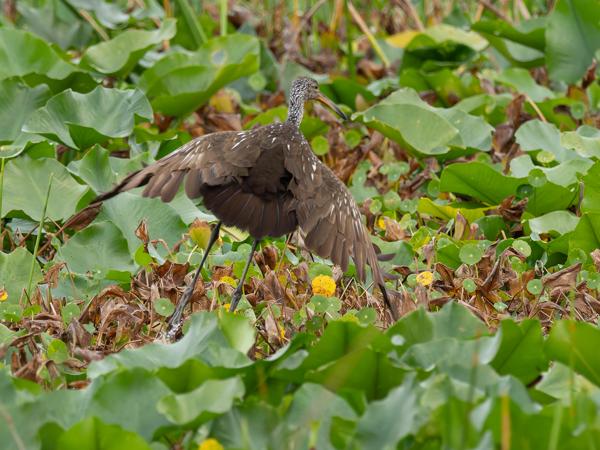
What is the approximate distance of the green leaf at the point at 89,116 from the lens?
5031 mm

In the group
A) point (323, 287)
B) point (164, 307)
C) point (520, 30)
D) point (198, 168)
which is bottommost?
point (520, 30)

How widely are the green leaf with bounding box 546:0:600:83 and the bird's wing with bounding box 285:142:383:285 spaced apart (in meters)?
2.52

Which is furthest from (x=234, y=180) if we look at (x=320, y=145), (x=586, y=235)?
(x=320, y=145)

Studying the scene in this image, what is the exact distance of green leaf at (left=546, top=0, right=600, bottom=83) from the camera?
248 inches

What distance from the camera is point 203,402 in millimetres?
2789

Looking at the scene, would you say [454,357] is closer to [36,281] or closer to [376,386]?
[376,386]

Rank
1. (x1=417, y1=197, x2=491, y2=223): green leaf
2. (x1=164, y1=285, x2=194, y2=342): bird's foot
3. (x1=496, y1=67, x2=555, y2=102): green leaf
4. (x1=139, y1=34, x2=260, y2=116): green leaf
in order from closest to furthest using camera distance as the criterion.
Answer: (x1=164, y1=285, x2=194, y2=342): bird's foot → (x1=417, y1=197, x2=491, y2=223): green leaf → (x1=139, y1=34, x2=260, y2=116): green leaf → (x1=496, y1=67, x2=555, y2=102): green leaf

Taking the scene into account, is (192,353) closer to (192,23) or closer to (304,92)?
(304,92)

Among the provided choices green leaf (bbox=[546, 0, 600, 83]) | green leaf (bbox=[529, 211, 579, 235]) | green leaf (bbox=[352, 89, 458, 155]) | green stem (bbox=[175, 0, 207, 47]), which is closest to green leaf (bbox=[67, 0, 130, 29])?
green stem (bbox=[175, 0, 207, 47])

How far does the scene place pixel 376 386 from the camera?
3.06 metres

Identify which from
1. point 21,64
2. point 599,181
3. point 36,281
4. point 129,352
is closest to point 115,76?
point 21,64

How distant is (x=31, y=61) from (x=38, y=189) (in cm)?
111

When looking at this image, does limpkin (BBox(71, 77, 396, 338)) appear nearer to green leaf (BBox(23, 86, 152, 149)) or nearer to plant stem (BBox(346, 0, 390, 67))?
green leaf (BBox(23, 86, 152, 149))

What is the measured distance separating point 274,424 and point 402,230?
229 centimetres
